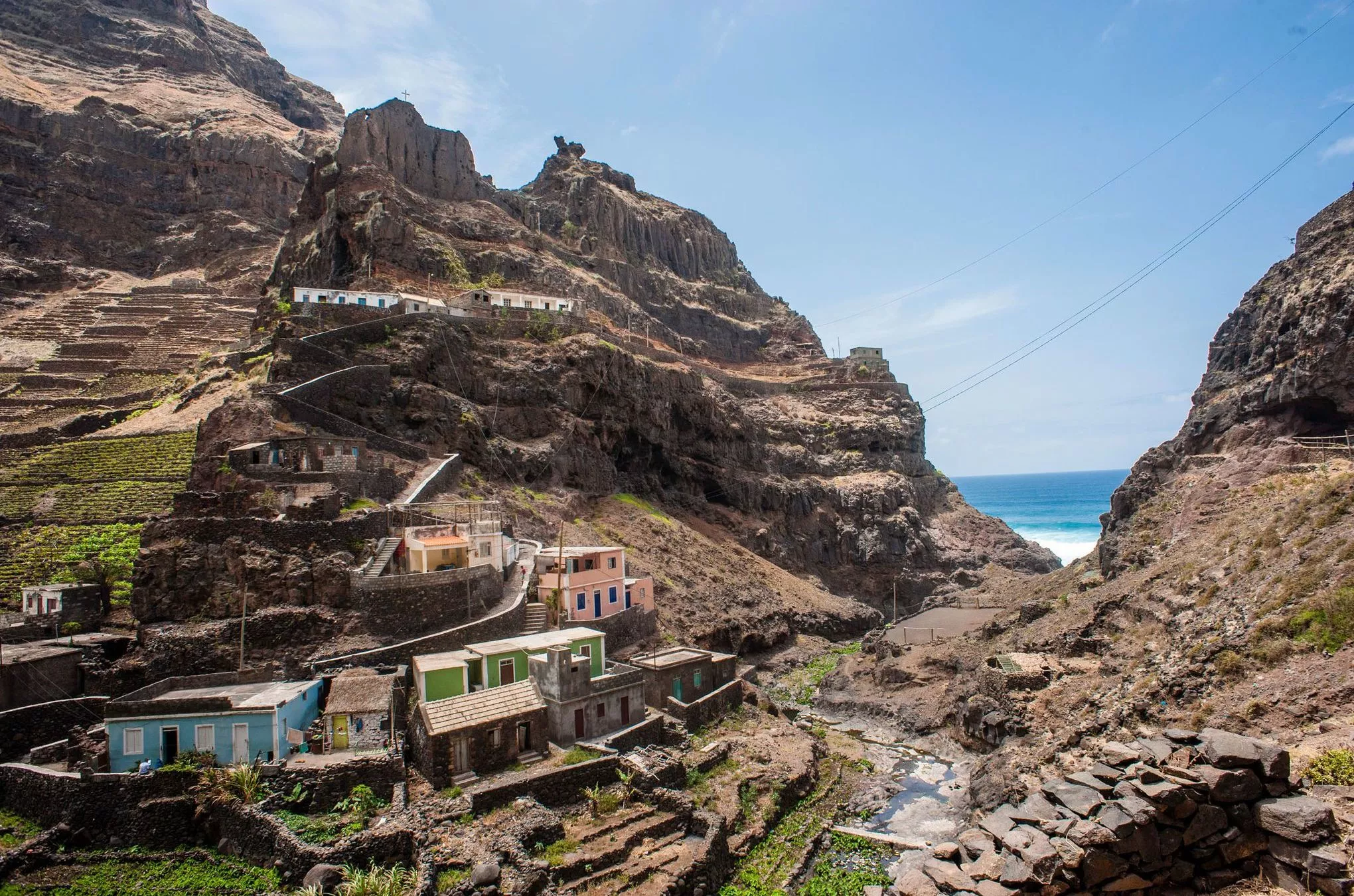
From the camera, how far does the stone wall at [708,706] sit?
27812mm

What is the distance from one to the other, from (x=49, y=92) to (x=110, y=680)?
329 feet

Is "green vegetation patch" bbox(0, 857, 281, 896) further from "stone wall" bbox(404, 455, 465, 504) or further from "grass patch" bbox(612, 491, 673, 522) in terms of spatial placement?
"grass patch" bbox(612, 491, 673, 522)

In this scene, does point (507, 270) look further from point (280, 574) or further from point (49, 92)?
point (49, 92)

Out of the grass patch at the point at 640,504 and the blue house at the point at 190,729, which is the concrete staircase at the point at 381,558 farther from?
→ the grass patch at the point at 640,504

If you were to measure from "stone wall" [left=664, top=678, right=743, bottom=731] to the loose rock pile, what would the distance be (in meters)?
20.3

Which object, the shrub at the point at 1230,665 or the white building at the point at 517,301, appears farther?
the white building at the point at 517,301

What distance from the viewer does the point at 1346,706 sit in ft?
44.0

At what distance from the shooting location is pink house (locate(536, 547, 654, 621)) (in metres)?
32.0

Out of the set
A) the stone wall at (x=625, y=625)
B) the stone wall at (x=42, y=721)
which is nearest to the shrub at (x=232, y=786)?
the stone wall at (x=42, y=721)

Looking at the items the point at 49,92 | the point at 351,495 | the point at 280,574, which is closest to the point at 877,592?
the point at 351,495

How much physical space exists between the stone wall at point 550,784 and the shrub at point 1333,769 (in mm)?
15872

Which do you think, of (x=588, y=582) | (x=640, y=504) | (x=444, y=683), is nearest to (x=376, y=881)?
(x=444, y=683)

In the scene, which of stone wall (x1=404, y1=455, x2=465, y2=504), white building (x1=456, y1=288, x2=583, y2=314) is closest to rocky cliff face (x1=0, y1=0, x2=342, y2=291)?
white building (x1=456, y1=288, x2=583, y2=314)

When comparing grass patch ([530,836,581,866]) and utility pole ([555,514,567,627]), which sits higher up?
utility pole ([555,514,567,627])
